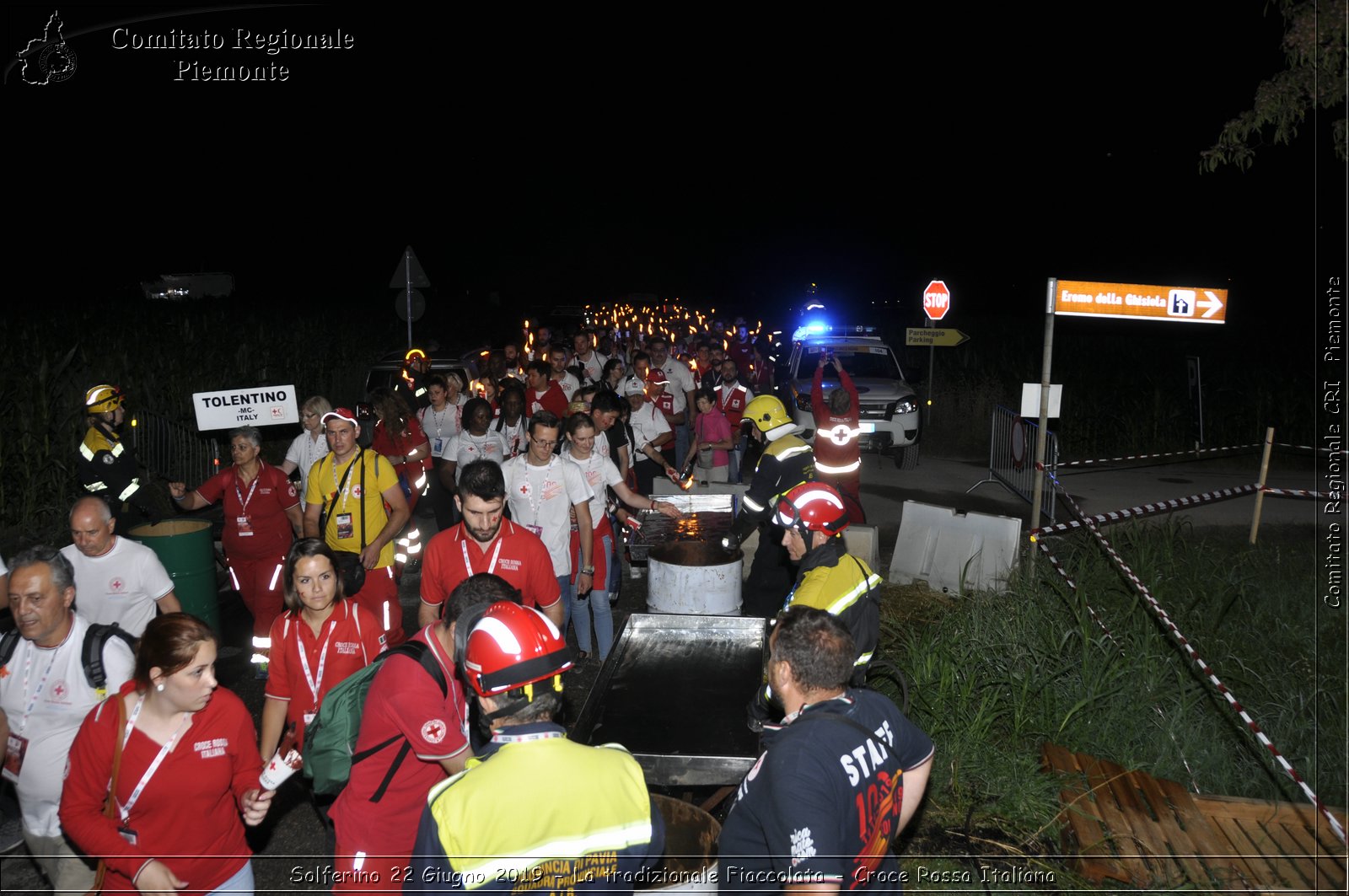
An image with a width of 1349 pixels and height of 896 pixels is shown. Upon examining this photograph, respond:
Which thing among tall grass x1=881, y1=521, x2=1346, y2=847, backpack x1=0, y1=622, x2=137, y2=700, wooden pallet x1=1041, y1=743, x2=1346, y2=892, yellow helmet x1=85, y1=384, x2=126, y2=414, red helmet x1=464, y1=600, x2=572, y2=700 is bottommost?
wooden pallet x1=1041, y1=743, x2=1346, y2=892

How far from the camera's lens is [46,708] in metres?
4.09

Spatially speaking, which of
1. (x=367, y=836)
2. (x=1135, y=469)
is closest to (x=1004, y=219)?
(x=1135, y=469)

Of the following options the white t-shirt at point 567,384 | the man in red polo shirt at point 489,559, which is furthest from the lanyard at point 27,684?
the white t-shirt at point 567,384

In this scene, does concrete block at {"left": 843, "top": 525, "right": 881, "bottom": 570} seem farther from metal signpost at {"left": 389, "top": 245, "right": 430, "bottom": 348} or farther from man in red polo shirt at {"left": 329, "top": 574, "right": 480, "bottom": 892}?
metal signpost at {"left": 389, "top": 245, "right": 430, "bottom": 348}

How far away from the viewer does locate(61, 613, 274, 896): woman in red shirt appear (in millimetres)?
3408

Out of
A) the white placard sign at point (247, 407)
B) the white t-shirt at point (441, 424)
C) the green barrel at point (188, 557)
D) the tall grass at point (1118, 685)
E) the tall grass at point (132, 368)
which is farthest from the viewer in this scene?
the tall grass at point (132, 368)

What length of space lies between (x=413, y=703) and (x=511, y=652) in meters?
0.72

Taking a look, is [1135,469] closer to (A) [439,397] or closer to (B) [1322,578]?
(B) [1322,578]

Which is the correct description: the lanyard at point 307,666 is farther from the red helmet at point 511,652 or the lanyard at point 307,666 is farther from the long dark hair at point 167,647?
the red helmet at point 511,652

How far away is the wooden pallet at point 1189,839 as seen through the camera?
15.5 ft

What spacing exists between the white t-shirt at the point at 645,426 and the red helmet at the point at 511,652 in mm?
7642

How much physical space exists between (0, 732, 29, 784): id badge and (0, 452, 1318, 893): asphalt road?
1104 millimetres

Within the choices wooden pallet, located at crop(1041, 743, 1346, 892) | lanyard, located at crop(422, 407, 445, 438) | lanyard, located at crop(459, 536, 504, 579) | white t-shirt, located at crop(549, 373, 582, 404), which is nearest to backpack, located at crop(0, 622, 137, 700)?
lanyard, located at crop(459, 536, 504, 579)

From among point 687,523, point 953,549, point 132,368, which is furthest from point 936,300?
point 132,368
